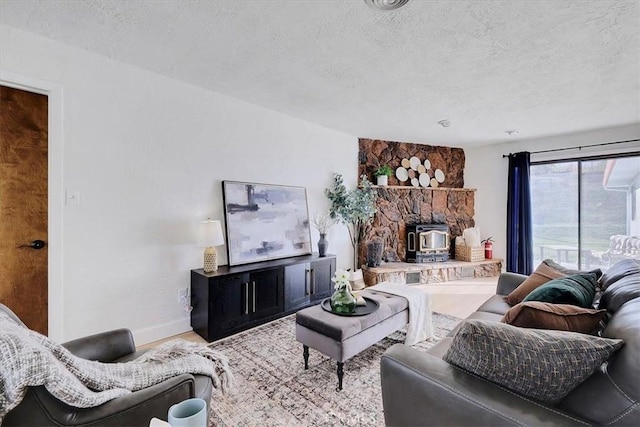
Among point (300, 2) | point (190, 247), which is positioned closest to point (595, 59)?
point (300, 2)

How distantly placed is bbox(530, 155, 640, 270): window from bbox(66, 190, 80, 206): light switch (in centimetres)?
623

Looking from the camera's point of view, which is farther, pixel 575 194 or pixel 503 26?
pixel 575 194

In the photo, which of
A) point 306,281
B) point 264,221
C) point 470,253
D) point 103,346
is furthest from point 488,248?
point 103,346

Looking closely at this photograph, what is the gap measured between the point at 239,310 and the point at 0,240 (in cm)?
191

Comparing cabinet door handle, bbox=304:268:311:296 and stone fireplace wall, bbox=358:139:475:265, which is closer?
cabinet door handle, bbox=304:268:311:296

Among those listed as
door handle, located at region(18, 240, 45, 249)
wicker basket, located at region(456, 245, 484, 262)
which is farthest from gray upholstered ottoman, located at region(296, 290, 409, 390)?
wicker basket, located at region(456, 245, 484, 262)

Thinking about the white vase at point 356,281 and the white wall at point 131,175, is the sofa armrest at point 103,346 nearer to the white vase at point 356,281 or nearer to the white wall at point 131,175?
the white wall at point 131,175

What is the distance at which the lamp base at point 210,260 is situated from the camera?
296 cm

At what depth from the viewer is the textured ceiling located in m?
1.88

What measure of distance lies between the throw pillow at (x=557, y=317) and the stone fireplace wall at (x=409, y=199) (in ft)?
11.2

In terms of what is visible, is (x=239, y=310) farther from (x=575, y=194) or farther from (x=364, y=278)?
(x=575, y=194)

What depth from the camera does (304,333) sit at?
2.22 meters

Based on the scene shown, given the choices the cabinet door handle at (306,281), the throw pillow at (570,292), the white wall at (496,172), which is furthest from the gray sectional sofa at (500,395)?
the white wall at (496,172)

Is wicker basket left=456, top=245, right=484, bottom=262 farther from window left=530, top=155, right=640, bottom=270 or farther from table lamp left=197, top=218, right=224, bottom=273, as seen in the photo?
table lamp left=197, top=218, right=224, bottom=273
